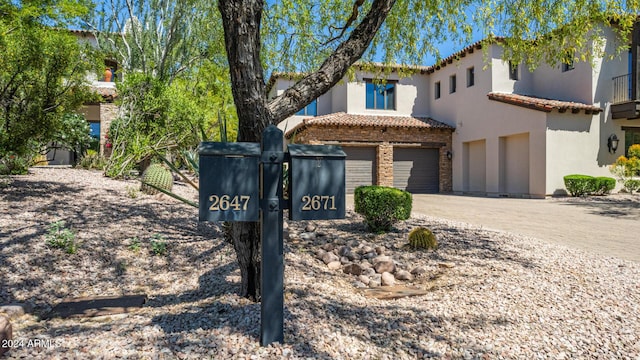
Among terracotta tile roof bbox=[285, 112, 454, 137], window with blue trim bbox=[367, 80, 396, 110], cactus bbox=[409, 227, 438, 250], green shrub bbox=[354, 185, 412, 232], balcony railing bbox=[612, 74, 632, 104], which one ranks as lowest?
cactus bbox=[409, 227, 438, 250]

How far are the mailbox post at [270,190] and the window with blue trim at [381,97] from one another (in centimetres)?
1794

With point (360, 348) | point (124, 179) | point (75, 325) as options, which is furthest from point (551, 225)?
point (124, 179)

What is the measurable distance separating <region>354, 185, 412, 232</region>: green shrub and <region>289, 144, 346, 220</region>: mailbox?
3.94 m

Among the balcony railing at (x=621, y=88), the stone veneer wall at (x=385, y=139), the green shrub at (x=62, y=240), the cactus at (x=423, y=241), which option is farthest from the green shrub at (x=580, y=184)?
the green shrub at (x=62, y=240)

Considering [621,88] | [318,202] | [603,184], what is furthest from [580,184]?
[318,202]

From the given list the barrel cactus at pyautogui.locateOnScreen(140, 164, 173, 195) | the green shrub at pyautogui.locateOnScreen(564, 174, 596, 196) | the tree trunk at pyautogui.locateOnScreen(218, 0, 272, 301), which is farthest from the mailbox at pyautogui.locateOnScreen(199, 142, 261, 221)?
the green shrub at pyautogui.locateOnScreen(564, 174, 596, 196)

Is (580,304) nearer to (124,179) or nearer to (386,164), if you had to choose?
(124,179)

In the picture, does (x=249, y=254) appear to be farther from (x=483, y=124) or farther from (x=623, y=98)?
(x=623, y=98)

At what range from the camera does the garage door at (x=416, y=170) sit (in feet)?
62.3

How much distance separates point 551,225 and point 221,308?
25.9 ft

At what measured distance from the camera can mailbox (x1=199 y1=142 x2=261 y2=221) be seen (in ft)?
7.75

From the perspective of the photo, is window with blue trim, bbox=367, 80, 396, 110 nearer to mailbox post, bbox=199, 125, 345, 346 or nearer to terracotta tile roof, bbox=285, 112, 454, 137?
terracotta tile roof, bbox=285, 112, 454, 137

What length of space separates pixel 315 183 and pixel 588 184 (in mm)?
15344

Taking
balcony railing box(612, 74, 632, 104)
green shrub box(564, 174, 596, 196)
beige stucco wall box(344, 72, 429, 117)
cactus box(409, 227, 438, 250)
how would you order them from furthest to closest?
beige stucco wall box(344, 72, 429, 117) → balcony railing box(612, 74, 632, 104) → green shrub box(564, 174, 596, 196) → cactus box(409, 227, 438, 250)
